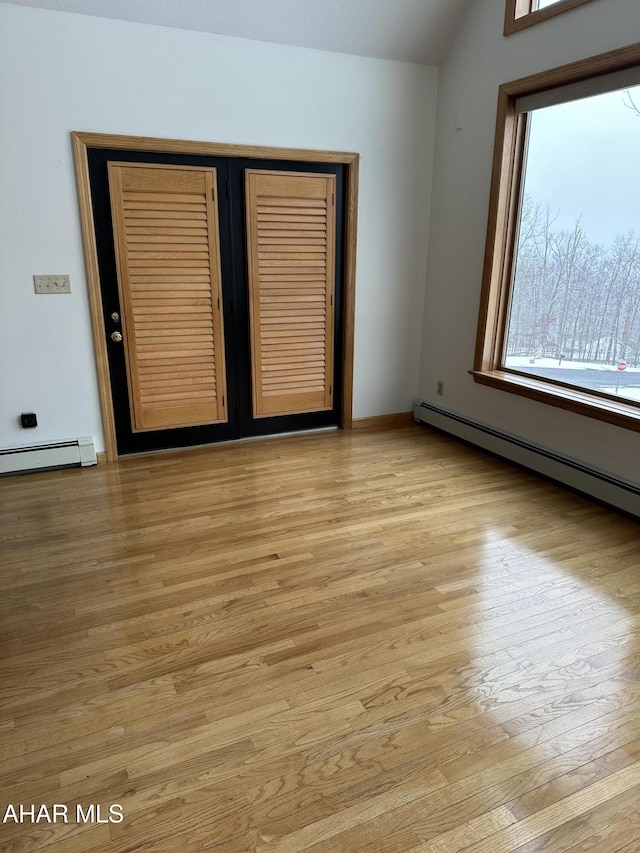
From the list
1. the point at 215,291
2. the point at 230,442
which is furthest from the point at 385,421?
the point at 215,291

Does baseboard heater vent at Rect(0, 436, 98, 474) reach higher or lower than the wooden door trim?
lower

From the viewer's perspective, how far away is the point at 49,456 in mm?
3809

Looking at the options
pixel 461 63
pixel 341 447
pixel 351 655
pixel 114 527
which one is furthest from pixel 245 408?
pixel 461 63

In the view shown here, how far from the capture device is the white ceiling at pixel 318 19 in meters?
3.35

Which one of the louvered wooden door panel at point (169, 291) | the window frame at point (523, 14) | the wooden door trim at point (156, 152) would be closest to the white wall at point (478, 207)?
the window frame at point (523, 14)

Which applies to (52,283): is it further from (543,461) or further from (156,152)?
(543,461)

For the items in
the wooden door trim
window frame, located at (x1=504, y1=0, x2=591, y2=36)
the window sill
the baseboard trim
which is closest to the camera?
the window sill

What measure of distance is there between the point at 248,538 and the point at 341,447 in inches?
60.7

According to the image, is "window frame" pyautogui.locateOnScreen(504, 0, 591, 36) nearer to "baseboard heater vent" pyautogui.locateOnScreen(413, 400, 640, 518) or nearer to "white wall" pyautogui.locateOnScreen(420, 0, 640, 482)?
"white wall" pyautogui.locateOnScreen(420, 0, 640, 482)

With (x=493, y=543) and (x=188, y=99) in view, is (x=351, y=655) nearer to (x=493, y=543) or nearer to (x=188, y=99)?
(x=493, y=543)

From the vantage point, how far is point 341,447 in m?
4.36

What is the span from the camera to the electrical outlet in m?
3.59

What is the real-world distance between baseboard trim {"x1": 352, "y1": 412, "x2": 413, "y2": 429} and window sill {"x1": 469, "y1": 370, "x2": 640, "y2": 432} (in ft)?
3.02

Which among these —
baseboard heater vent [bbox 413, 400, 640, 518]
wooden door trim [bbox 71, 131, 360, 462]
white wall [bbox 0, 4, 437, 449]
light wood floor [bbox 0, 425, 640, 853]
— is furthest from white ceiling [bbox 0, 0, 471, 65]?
light wood floor [bbox 0, 425, 640, 853]
